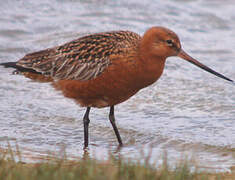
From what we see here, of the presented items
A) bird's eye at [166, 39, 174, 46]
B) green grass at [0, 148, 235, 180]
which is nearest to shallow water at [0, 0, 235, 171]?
green grass at [0, 148, 235, 180]

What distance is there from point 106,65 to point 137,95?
3.36 metres

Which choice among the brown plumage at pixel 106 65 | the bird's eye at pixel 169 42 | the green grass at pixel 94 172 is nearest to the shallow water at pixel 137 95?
the brown plumage at pixel 106 65

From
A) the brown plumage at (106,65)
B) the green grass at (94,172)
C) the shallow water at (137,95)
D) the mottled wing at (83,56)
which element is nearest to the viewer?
the green grass at (94,172)

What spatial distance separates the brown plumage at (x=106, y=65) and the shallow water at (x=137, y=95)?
39 centimetres

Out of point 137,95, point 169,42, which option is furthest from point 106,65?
point 137,95

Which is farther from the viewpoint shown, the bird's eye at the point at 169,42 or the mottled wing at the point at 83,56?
the mottled wing at the point at 83,56

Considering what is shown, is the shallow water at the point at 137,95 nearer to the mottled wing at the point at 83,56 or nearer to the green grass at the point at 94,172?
the mottled wing at the point at 83,56

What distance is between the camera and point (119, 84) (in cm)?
659

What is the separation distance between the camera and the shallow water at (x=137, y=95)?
753 centimetres

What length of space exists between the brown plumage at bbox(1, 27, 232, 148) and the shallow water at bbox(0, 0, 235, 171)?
15.4 inches

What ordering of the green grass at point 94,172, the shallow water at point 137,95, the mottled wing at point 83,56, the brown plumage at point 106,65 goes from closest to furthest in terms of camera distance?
the green grass at point 94,172, the brown plumage at point 106,65, the mottled wing at point 83,56, the shallow water at point 137,95

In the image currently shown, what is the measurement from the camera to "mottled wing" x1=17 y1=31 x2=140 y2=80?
6.78 m

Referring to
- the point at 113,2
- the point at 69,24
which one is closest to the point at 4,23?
the point at 69,24

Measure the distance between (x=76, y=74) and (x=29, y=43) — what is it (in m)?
6.11
